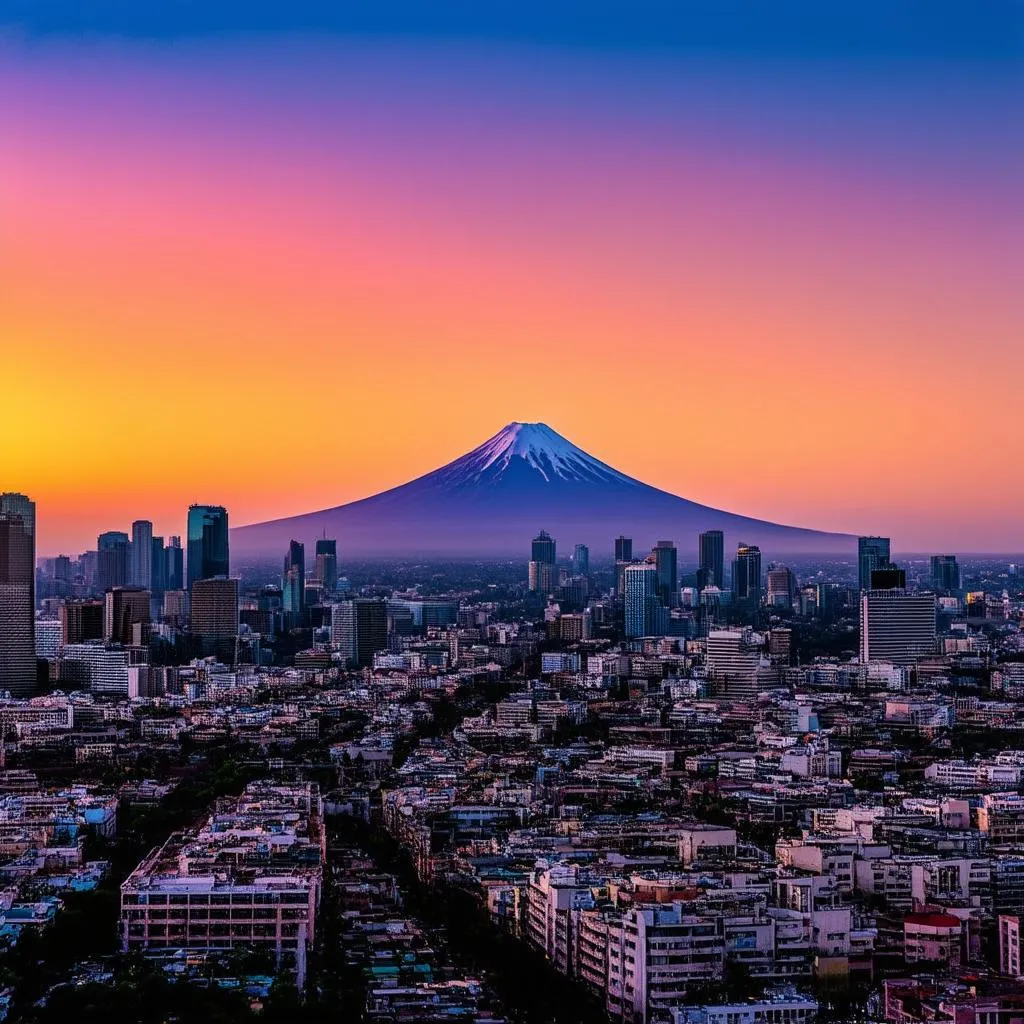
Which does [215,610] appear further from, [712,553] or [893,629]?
[712,553]

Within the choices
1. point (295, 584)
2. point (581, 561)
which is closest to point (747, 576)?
point (581, 561)

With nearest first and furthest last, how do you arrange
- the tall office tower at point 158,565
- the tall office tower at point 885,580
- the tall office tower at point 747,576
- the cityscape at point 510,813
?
the cityscape at point 510,813, the tall office tower at point 885,580, the tall office tower at point 747,576, the tall office tower at point 158,565

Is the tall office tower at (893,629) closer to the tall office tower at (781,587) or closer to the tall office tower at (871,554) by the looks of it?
the tall office tower at (871,554)

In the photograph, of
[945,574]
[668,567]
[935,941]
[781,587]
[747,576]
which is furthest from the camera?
[945,574]

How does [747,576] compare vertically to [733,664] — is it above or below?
above

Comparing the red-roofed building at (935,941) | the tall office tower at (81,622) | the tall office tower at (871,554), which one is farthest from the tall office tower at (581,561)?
the red-roofed building at (935,941)

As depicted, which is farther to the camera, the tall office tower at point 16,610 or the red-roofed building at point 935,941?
the tall office tower at point 16,610

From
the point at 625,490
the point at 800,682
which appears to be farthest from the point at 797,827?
the point at 625,490
